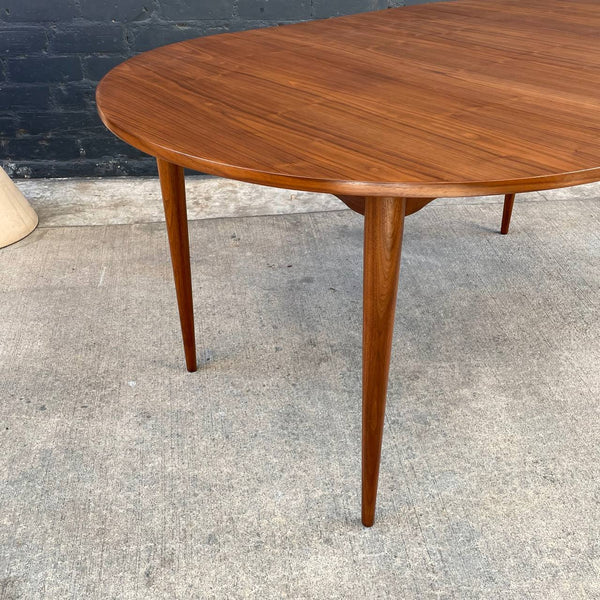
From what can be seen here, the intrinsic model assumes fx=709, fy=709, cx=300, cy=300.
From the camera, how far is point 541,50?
1.44m

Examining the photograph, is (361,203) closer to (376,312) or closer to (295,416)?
(376,312)

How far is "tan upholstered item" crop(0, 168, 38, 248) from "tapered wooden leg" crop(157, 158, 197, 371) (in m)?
0.89

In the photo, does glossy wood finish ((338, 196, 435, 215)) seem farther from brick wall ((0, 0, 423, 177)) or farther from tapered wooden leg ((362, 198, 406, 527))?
brick wall ((0, 0, 423, 177))

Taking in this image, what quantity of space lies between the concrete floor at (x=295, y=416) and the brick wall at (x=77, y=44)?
509 mm

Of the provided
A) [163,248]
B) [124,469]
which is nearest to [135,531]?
[124,469]

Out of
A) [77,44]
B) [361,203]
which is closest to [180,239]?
[361,203]

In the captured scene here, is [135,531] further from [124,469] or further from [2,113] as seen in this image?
[2,113]

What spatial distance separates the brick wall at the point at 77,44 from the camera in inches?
94.3

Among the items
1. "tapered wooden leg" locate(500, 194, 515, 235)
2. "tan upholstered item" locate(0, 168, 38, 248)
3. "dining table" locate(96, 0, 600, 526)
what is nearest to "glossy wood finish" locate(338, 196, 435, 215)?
"dining table" locate(96, 0, 600, 526)

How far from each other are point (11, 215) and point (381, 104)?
4.67 feet

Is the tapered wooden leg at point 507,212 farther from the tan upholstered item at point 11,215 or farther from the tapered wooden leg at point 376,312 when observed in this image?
the tan upholstered item at point 11,215

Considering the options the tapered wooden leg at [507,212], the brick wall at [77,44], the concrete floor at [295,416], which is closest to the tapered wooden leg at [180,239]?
the concrete floor at [295,416]

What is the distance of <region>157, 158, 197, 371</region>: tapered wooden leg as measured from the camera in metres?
1.32

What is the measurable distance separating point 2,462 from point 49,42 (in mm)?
1623
